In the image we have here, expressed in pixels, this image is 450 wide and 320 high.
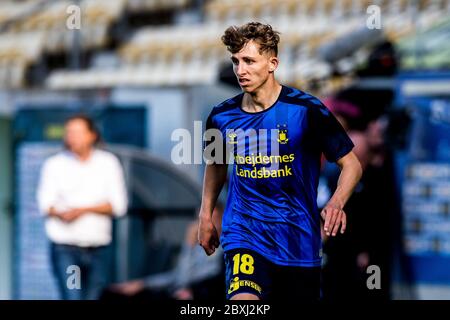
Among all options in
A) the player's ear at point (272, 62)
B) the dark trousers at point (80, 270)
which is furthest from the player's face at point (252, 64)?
the dark trousers at point (80, 270)

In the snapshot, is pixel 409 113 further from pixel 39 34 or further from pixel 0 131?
pixel 39 34

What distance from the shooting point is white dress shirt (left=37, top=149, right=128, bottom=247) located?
7789 mm

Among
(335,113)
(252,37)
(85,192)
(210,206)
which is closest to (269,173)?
(210,206)

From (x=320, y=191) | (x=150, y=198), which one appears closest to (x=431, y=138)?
(x=320, y=191)

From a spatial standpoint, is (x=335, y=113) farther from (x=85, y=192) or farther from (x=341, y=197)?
(x=341, y=197)

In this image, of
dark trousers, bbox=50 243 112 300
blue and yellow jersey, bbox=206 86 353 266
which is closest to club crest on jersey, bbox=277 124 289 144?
blue and yellow jersey, bbox=206 86 353 266

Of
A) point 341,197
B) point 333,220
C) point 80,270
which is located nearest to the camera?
point 333,220

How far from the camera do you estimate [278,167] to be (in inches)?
197

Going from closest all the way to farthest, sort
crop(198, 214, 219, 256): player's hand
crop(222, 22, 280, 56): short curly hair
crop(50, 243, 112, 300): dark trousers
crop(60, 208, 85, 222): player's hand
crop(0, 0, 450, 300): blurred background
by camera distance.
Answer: crop(222, 22, 280, 56): short curly hair → crop(198, 214, 219, 256): player's hand → crop(0, 0, 450, 300): blurred background → crop(60, 208, 85, 222): player's hand → crop(50, 243, 112, 300): dark trousers

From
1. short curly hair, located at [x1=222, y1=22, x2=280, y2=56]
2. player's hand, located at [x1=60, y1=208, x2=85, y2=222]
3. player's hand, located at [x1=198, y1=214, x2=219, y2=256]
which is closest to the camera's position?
short curly hair, located at [x1=222, y1=22, x2=280, y2=56]

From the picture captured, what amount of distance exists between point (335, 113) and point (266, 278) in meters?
2.59

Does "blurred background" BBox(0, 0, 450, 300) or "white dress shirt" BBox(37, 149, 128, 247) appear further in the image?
"white dress shirt" BBox(37, 149, 128, 247)

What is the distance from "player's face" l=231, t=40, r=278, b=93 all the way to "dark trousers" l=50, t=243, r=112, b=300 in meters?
3.20

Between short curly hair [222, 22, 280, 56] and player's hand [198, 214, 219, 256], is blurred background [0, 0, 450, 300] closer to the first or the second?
player's hand [198, 214, 219, 256]
